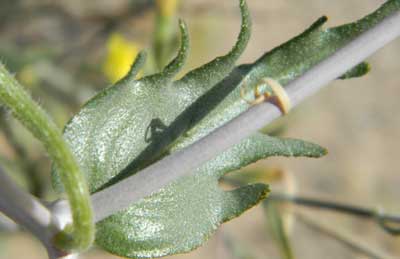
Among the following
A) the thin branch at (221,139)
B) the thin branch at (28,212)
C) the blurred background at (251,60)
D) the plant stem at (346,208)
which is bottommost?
the thin branch at (28,212)

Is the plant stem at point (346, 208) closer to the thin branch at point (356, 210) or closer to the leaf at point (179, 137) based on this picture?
the thin branch at point (356, 210)

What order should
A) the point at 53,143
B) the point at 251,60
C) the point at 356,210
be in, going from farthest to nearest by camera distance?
the point at 251,60
the point at 356,210
the point at 53,143

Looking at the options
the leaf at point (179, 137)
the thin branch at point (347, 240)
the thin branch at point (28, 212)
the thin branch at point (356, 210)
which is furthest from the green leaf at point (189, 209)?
the thin branch at point (347, 240)

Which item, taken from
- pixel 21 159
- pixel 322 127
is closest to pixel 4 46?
pixel 21 159

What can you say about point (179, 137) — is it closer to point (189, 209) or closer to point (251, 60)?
point (189, 209)

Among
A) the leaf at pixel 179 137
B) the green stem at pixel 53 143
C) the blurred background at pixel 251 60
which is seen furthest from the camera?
the blurred background at pixel 251 60

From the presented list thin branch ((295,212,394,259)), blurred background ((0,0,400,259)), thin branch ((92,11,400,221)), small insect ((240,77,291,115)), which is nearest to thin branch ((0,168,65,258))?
thin branch ((92,11,400,221))

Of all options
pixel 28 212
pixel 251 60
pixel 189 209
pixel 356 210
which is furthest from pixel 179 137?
pixel 251 60
